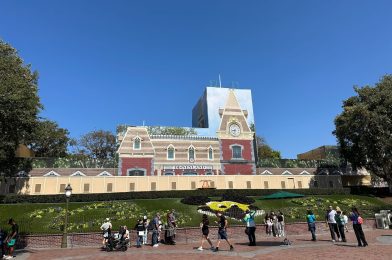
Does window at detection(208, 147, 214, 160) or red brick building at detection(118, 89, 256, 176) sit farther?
window at detection(208, 147, 214, 160)

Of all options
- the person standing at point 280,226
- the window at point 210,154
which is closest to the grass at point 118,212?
Result: the person standing at point 280,226

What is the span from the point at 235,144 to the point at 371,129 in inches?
795

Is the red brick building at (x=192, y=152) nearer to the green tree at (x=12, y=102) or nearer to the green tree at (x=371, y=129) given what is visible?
the green tree at (x=371, y=129)

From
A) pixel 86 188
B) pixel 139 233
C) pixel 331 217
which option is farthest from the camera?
pixel 86 188

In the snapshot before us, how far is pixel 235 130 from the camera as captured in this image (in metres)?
53.4

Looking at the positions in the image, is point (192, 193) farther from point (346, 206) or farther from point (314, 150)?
point (314, 150)

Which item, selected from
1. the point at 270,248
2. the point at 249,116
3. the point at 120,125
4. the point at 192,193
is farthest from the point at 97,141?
the point at 270,248

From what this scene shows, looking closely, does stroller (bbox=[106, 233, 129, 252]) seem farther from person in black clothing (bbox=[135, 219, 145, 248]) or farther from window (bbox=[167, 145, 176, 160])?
window (bbox=[167, 145, 176, 160])

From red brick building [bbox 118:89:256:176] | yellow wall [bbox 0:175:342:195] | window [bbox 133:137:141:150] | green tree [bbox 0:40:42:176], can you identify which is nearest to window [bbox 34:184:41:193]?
yellow wall [bbox 0:175:342:195]

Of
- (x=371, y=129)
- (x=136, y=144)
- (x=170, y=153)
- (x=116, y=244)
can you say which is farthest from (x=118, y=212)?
(x=371, y=129)

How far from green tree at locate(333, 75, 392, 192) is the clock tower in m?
14.4

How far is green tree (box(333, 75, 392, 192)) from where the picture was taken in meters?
41.6

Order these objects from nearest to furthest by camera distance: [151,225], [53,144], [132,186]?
1. [151,225]
2. [132,186]
3. [53,144]

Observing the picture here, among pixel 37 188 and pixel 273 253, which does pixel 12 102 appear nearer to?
pixel 273 253
